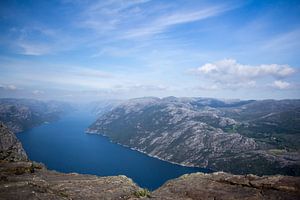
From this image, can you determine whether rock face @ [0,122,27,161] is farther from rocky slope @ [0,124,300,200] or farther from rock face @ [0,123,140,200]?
rocky slope @ [0,124,300,200]

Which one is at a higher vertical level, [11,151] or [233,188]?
[233,188]

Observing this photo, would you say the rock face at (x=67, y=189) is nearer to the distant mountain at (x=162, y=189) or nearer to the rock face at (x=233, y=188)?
the distant mountain at (x=162, y=189)

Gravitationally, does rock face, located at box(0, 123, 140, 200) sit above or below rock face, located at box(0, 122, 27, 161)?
above

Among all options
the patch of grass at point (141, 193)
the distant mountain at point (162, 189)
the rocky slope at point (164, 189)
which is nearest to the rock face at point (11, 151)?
the distant mountain at point (162, 189)

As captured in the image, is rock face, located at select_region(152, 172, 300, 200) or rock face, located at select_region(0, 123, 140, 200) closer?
rock face, located at select_region(0, 123, 140, 200)

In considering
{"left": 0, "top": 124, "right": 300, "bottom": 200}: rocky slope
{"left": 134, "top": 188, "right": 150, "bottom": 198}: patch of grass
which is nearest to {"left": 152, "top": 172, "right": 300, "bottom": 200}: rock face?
{"left": 0, "top": 124, "right": 300, "bottom": 200}: rocky slope

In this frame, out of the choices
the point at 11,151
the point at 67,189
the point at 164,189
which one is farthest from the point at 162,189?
the point at 11,151

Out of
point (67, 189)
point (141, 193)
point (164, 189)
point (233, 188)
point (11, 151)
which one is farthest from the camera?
point (11, 151)

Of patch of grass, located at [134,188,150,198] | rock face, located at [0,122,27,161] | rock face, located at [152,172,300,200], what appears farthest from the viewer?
rock face, located at [0,122,27,161]

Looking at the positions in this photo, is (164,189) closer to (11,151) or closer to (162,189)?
(162,189)

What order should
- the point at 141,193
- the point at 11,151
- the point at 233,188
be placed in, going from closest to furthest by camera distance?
the point at 141,193, the point at 233,188, the point at 11,151

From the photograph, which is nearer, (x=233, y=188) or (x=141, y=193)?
(x=141, y=193)

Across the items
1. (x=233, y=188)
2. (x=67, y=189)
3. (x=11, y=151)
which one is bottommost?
(x=11, y=151)
